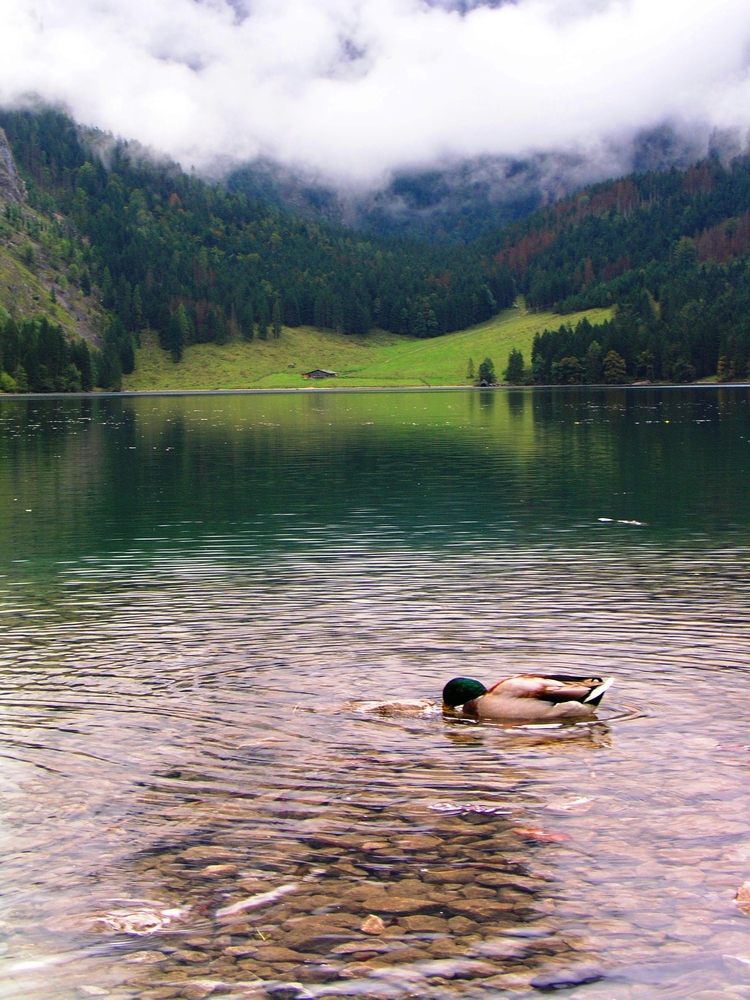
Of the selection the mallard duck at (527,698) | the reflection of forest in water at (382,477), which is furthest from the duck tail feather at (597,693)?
the reflection of forest in water at (382,477)

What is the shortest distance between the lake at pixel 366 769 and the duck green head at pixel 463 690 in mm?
718

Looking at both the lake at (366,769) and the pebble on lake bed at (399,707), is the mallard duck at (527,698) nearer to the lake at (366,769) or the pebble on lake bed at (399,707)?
the lake at (366,769)

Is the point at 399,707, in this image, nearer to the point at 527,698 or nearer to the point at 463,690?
the point at 463,690

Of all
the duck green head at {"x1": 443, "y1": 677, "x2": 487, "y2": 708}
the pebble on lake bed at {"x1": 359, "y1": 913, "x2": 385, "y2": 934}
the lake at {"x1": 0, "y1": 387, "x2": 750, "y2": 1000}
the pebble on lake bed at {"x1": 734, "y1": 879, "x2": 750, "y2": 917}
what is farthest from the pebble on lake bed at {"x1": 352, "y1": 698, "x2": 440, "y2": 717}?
the pebble on lake bed at {"x1": 734, "y1": 879, "x2": 750, "y2": 917}

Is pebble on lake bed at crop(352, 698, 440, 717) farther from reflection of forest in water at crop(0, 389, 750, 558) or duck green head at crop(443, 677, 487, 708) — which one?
reflection of forest in water at crop(0, 389, 750, 558)

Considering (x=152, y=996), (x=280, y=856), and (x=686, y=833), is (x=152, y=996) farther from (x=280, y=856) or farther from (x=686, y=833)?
(x=686, y=833)

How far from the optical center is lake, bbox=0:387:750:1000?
13305mm

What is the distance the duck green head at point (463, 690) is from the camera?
2284cm

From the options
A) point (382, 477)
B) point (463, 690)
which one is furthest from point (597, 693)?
point (382, 477)

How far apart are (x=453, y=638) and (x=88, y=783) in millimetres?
13968

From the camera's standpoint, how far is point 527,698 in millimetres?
22609

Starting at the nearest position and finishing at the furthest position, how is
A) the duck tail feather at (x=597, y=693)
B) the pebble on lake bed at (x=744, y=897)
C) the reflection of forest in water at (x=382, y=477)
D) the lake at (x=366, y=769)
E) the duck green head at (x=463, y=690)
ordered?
the lake at (x=366, y=769) < the pebble on lake bed at (x=744, y=897) < the duck tail feather at (x=597, y=693) < the duck green head at (x=463, y=690) < the reflection of forest in water at (x=382, y=477)

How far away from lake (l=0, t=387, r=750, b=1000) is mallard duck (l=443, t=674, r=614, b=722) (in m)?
0.43

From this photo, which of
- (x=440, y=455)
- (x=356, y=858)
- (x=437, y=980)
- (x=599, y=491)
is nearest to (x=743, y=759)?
(x=356, y=858)
